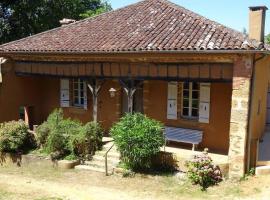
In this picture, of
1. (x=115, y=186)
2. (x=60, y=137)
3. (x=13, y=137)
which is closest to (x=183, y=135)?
(x=115, y=186)

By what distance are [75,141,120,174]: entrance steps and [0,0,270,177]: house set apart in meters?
1.63

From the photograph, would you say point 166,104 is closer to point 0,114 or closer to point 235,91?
point 235,91

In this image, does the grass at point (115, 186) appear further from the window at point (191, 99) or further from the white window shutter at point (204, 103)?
the window at point (191, 99)

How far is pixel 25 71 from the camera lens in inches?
628

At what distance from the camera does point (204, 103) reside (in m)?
13.4

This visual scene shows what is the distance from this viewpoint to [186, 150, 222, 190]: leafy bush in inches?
437

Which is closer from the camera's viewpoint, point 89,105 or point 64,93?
point 89,105

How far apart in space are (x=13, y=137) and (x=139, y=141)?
5391 millimetres

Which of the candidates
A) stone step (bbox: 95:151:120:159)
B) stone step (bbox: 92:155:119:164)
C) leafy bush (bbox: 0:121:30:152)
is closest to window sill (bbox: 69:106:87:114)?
leafy bush (bbox: 0:121:30:152)

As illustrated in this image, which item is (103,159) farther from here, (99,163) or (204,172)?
(204,172)

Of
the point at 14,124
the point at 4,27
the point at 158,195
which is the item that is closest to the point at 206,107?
the point at 158,195

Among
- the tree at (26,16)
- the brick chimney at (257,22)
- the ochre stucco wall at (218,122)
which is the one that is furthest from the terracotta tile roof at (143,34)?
the tree at (26,16)

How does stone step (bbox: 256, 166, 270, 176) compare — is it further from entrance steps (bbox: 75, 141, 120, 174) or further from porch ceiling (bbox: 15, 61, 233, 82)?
entrance steps (bbox: 75, 141, 120, 174)

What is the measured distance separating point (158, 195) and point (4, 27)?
22.8 meters
